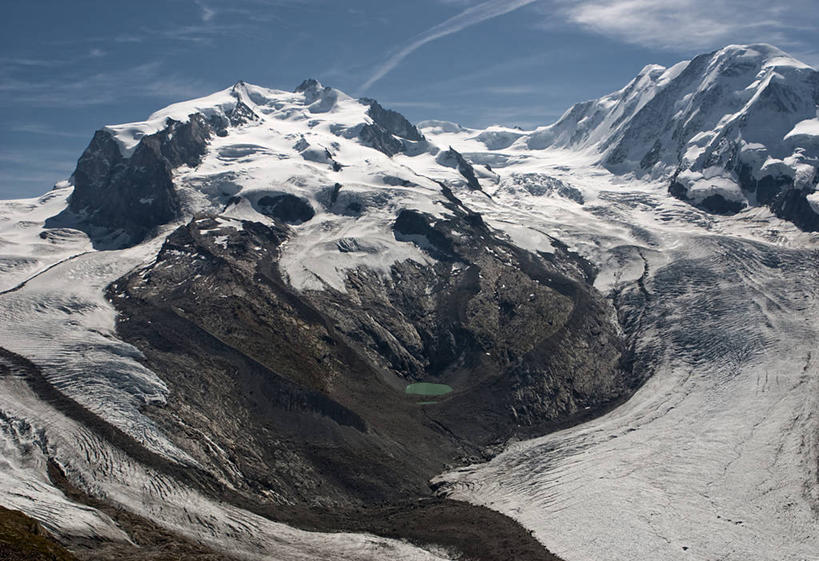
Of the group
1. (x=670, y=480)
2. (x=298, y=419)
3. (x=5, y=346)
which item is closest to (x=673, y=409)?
(x=670, y=480)

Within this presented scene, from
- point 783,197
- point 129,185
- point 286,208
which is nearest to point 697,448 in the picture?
point 286,208

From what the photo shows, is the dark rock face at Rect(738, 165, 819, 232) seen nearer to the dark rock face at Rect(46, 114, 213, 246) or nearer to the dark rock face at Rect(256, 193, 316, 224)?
the dark rock face at Rect(256, 193, 316, 224)

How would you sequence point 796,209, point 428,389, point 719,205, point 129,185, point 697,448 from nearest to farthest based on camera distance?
point 697,448
point 428,389
point 796,209
point 129,185
point 719,205

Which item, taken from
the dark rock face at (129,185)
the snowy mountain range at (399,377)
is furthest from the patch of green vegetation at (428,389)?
the dark rock face at (129,185)

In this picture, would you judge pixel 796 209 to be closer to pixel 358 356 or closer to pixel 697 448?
pixel 697 448

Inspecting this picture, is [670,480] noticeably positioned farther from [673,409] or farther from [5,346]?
[5,346]
